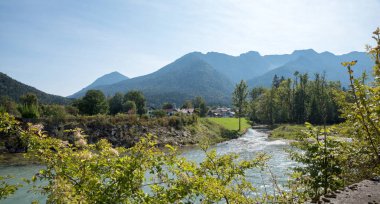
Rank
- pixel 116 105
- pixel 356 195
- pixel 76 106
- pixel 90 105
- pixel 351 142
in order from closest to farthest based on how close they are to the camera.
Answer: pixel 356 195 < pixel 351 142 < pixel 90 105 < pixel 76 106 < pixel 116 105

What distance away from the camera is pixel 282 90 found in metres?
83.3

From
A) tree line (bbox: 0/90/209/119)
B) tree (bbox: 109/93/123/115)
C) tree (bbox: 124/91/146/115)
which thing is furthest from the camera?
tree (bbox: 124/91/146/115)

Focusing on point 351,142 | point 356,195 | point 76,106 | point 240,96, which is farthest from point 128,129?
point 356,195

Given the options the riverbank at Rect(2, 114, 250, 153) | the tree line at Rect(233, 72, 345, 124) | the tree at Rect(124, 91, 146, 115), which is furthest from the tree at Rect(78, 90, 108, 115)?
the tree line at Rect(233, 72, 345, 124)

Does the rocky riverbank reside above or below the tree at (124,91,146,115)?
below

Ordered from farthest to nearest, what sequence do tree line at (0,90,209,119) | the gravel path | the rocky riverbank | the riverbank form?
tree line at (0,90,209,119) < the rocky riverbank < the riverbank < the gravel path

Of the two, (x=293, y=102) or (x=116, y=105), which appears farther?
(x=116, y=105)

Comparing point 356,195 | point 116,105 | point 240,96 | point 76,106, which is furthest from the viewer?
point 116,105

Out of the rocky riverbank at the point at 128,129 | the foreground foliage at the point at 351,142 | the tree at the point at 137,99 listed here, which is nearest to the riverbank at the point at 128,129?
the rocky riverbank at the point at 128,129

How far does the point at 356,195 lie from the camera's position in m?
3.70

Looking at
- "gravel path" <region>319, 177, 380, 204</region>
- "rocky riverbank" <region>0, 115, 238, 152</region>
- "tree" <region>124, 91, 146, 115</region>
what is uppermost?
"tree" <region>124, 91, 146, 115</region>

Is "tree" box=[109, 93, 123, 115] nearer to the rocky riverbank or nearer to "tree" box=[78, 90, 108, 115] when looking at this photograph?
"tree" box=[78, 90, 108, 115]

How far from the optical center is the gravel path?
3.49 metres

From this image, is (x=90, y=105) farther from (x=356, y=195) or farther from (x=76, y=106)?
(x=356, y=195)
